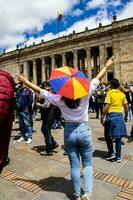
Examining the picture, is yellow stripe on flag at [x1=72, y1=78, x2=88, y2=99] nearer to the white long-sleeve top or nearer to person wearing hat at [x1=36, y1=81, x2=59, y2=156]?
the white long-sleeve top

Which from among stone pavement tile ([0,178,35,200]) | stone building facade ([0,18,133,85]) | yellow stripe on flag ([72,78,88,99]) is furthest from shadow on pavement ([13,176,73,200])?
stone building facade ([0,18,133,85])

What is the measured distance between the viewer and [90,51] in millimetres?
43875

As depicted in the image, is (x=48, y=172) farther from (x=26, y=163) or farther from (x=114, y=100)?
(x=114, y=100)

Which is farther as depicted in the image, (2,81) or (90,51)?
(90,51)

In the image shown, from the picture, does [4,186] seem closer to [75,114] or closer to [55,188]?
[55,188]

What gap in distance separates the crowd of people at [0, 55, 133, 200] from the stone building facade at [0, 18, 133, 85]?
29334 millimetres

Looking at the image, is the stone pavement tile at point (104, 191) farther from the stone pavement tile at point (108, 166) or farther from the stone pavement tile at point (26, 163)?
the stone pavement tile at point (26, 163)

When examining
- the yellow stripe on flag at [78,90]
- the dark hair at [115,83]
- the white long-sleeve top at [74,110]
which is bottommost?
the white long-sleeve top at [74,110]

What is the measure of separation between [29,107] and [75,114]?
5.52 meters

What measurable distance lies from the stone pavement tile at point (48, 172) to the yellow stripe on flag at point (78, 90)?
2.22m

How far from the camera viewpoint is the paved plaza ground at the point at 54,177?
14.8ft

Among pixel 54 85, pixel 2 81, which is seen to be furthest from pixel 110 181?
pixel 2 81

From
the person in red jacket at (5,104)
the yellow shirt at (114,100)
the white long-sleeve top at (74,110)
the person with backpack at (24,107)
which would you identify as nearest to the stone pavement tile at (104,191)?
the white long-sleeve top at (74,110)

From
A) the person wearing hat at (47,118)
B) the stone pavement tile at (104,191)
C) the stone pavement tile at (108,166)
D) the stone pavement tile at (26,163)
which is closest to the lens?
the stone pavement tile at (104,191)
